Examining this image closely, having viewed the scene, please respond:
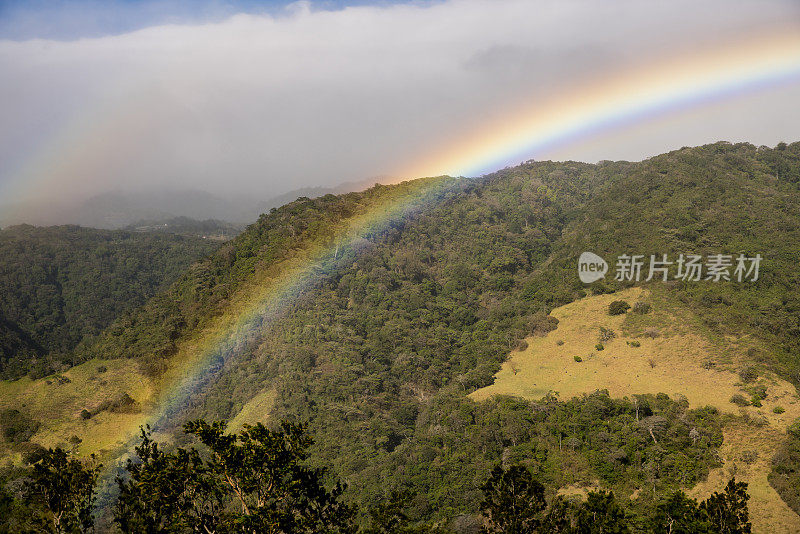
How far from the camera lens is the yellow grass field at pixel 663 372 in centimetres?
4006

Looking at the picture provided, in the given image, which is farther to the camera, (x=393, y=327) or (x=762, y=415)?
(x=393, y=327)

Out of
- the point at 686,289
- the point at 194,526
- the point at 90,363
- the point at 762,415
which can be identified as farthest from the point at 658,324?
the point at 90,363

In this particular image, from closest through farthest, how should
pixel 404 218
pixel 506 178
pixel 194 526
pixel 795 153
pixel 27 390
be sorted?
pixel 194 526 → pixel 27 390 → pixel 795 153 → pixel 404 218 → pixel 506 178

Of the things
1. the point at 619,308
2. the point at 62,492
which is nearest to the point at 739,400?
the point at 619,308

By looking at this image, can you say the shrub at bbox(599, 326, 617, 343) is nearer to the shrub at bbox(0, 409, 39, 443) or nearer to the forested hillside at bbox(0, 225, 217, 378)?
the shrub at bbox(0, 409, 39, 443)

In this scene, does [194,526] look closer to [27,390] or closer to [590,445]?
[590,445]

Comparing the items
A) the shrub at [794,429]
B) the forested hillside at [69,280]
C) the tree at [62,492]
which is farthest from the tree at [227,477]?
the forested hillside at [69,280]

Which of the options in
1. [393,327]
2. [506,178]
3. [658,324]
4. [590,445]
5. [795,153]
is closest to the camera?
[590,445]

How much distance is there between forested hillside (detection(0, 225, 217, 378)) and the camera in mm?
115188

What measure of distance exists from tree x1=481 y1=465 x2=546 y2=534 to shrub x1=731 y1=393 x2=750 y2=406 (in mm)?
36089

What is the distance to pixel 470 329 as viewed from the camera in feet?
273

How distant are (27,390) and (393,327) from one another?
46.7 metres

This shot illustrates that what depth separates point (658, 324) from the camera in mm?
60938

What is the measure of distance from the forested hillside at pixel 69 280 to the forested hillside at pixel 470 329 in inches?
1711
